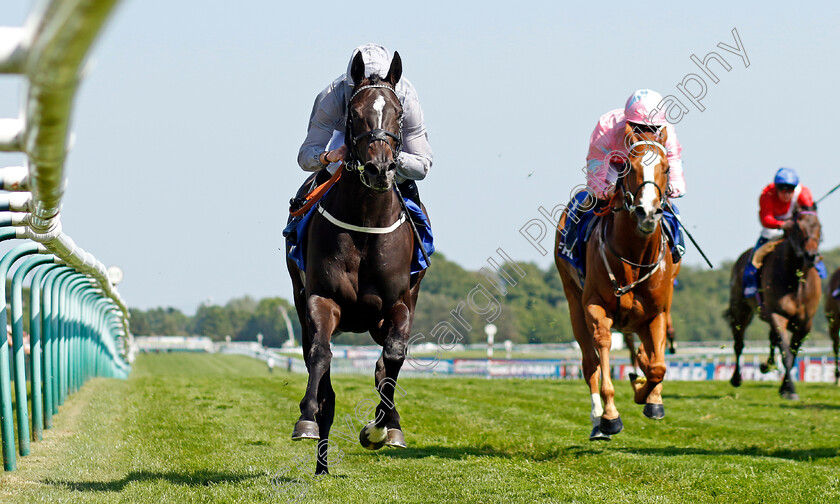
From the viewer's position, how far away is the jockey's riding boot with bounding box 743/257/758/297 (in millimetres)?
13617

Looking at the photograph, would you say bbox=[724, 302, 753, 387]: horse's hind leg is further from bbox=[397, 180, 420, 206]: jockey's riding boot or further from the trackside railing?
bbox=[397, 180, 420, 206]: jockey's riding boot

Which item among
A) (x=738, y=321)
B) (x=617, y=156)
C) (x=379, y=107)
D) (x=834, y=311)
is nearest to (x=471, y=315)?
(x=834, y=311)

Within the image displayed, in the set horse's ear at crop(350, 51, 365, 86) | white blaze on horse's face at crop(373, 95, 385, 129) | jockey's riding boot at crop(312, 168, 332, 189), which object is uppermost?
horse's ear at crop(350, 51, 365, 86)

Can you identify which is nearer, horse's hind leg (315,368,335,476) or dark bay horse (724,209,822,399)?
horse's hind leg (315,368,335,476)

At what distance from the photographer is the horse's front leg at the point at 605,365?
24.6 feet

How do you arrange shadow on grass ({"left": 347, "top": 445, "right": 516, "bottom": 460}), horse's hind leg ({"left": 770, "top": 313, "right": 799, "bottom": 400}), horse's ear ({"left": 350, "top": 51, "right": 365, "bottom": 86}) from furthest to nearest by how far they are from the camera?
horse's hind leg ({"left": 770, "top": 313, "right": 799, "bottom": 400})
shadow on grass ({"left": 347, "top": 445, "right": 516, "bottom": 460})
horse's ear ({"left": 350, "top": 51, "right": 365, "bottom": 86})

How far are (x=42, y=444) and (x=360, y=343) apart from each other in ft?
191

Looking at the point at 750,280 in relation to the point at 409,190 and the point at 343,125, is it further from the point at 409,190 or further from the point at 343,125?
the point at 343,125

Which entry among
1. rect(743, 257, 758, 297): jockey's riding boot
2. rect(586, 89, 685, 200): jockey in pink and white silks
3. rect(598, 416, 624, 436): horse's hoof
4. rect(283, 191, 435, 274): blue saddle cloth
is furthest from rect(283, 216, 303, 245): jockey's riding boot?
rect(743, 257, 758, 297): jockey's riding boot

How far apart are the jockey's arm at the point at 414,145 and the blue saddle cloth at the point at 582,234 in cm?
254

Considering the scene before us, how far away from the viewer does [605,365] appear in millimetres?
7531

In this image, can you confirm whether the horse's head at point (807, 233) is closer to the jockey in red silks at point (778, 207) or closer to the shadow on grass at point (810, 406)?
the jockey in red silks at point (778, 207)

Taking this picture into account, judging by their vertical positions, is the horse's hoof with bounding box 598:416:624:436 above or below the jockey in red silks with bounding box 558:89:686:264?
below

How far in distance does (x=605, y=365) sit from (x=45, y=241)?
414cm
